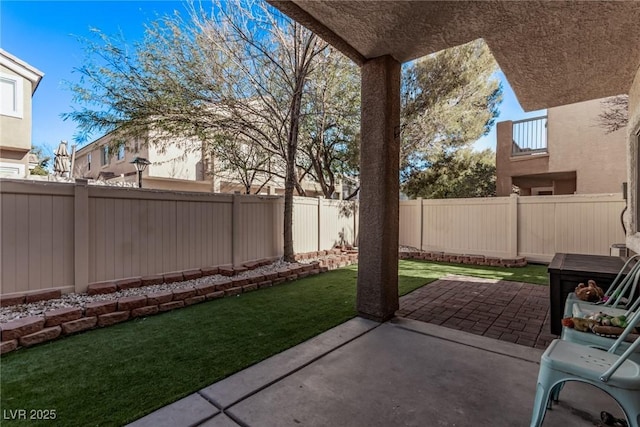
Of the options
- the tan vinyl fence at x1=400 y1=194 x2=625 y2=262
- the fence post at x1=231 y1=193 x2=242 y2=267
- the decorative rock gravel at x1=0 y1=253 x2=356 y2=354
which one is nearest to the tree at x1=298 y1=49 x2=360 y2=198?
the tan vinyl fence at x1=400 y1=194 x2=625 y2=262

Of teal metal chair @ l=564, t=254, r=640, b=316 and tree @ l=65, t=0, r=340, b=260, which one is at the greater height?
tree @ l=65, t=0, r=340, b=260

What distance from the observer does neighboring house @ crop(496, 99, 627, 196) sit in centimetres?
878

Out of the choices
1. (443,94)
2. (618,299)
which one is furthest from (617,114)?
(618,299)

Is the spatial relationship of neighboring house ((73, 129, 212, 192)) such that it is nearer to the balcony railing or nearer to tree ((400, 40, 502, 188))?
tree ((400, 40, 502, 188))

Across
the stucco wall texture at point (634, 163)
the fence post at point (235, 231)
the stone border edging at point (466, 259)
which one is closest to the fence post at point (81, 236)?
the fence post at point (235, 231)

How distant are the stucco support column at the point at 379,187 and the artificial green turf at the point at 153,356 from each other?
1.59 ft

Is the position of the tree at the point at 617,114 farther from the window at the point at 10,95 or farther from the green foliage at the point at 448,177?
the window at the point at 10,95

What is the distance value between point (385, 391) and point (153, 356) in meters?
1.98

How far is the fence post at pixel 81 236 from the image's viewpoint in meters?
3.81

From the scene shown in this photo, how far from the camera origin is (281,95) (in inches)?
261

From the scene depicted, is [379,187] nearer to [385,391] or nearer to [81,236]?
[385,391]

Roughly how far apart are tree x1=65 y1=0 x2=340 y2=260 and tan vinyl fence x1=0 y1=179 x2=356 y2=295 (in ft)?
3.33

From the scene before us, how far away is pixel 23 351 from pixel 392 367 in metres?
3.27

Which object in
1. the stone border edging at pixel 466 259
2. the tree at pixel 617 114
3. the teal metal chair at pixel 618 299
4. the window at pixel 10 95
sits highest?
the window at pixel 10 95
